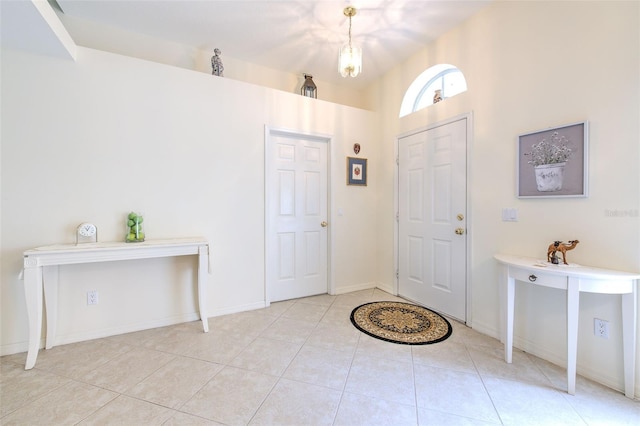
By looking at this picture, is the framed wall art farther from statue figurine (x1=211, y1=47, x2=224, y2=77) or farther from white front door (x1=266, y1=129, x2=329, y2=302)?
statue figurine (x1=211, y1=47, x2=224, y2=77)

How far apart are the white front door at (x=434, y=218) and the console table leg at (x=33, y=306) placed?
3.29 metres

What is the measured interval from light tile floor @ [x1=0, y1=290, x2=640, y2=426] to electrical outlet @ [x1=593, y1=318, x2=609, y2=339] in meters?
0.31

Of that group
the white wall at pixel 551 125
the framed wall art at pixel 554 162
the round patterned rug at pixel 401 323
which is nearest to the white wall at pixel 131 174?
the round patterned rug at pixel 401 323

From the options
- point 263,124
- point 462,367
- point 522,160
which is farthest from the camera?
point 263,124

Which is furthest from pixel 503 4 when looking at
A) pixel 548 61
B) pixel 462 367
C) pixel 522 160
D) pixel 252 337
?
pixel 252 337

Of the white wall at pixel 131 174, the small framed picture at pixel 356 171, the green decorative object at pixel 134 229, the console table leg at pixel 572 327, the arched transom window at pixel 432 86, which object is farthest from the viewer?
the small framed picture at pixel 356 171

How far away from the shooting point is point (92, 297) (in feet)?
7.10

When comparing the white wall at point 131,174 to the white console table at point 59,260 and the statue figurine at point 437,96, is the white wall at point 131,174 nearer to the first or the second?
the white console table at point 59,260

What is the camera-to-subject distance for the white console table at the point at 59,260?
177 centimetres

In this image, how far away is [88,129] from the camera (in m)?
2.13

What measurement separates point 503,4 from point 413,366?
292 cm

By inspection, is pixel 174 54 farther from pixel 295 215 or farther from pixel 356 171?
pixel 356 171

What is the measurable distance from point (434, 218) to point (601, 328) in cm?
143

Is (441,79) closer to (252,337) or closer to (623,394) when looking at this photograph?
(623,394)
